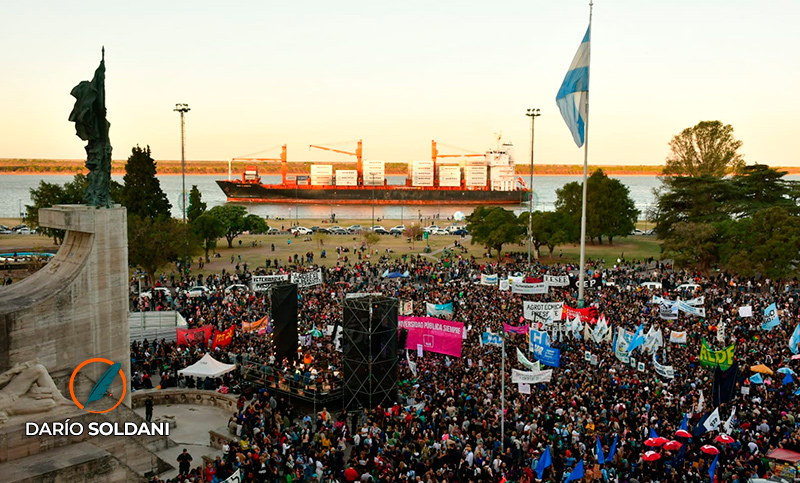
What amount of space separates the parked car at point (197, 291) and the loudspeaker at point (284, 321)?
13.0 meters

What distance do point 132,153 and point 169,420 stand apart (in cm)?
3196

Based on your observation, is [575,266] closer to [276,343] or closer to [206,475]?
[276,343]

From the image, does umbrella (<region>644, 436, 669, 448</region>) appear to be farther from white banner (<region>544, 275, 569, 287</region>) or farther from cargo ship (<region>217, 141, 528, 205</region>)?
cargo ship (<region>217, 141, 528, 205</region>)

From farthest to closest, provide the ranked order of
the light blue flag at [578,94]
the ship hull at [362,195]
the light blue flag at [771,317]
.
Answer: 1. the ship hull at [362,195]
2. the light blue flag at [578,94]
3. the light blue flag at [771,317]

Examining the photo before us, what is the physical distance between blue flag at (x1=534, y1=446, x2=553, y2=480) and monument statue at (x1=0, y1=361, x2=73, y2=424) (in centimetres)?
864

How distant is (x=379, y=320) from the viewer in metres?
15.8

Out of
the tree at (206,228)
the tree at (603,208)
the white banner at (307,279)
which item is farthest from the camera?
the tree at (603,208)

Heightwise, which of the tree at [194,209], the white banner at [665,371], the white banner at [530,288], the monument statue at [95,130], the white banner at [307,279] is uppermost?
the monument statue at [95,130]

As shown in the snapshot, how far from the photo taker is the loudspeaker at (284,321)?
18.1 m

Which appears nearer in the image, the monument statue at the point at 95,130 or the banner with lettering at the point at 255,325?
the monument statue at the point at 95,130

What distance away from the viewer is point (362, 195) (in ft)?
534

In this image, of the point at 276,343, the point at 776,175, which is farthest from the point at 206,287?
the point at 776,175

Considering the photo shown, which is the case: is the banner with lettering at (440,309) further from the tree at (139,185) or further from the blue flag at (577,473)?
the tree at (139,185)

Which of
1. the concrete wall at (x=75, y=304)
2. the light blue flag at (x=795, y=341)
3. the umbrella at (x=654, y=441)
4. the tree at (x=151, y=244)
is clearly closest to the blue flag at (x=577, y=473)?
the umbrella at (x=654, y=441)
